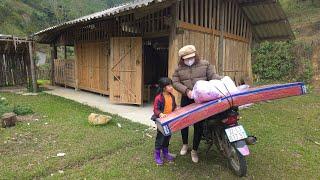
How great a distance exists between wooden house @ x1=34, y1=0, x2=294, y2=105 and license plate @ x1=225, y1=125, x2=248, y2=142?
13.4 feet

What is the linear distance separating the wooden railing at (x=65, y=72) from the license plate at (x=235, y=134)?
1113 centimetres

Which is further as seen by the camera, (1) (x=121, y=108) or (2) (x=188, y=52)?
(1) (x=121, y=108)

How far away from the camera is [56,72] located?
1612cm

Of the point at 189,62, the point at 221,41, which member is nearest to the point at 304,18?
the point at 221,41

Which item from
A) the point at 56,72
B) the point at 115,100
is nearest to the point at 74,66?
the point at 56,72

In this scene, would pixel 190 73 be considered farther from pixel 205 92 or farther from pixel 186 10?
pixel 186 10

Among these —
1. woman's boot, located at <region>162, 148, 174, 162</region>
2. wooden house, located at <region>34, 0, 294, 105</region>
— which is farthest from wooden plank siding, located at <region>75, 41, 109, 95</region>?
woman's boot, located at <region>162, 148, 174, 162</region>

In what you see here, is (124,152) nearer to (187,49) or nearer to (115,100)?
(187,49)

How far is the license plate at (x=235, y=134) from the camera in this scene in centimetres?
422

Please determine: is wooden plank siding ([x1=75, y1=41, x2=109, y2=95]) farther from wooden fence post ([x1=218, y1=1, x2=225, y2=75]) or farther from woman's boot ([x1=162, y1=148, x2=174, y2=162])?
woman's boot ([x1=162, y1=148, x2=174, y2=162])

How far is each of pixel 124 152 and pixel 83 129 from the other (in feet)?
5.74

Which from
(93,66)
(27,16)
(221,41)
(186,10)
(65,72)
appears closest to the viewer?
(186,10)

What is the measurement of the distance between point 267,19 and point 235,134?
9.11m

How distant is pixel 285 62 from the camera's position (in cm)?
1733
